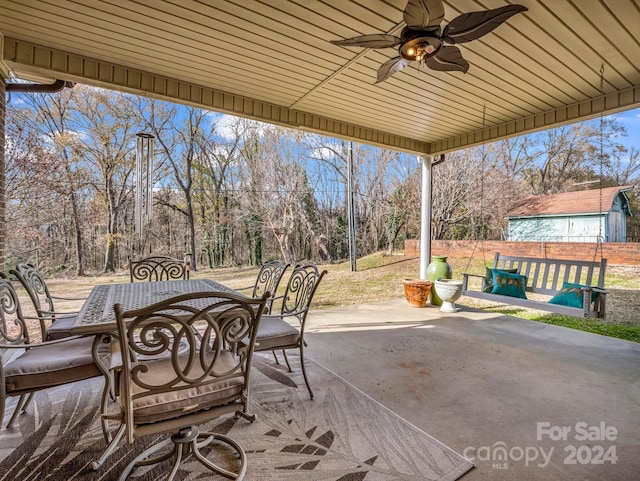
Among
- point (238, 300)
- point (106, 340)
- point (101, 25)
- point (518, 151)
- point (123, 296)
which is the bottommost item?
point (106, 340)

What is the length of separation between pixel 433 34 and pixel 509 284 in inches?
134

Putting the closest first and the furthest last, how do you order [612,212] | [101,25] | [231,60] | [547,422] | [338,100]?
[547,422] → [101,25] → [231,60] → [338,100] → [612,212]

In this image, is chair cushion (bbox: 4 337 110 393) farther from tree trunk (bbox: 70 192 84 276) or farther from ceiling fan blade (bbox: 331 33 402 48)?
tree trunk (bbox: 70 192 84 276)

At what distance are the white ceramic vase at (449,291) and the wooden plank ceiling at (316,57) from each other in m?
2.31

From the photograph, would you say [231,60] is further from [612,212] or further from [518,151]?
[518,151]

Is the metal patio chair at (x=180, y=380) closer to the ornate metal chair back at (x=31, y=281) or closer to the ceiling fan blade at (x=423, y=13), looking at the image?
the ornate metal chair back at (x=31, y=281)

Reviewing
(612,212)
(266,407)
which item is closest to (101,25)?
(266,407)

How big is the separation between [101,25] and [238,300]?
2234 mm

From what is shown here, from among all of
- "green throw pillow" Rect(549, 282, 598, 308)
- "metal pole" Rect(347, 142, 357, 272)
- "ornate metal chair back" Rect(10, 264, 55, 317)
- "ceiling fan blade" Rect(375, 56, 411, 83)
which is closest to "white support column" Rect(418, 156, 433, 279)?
"green throw pillow" Rect(549, 282, 598, 308)

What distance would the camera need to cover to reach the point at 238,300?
51.8 inches

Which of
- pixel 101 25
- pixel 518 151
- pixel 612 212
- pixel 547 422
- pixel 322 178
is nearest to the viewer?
pixel 547 422

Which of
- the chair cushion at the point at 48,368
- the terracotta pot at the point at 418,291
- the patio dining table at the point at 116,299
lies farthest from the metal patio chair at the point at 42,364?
the terracotta pot at the point at 418,291

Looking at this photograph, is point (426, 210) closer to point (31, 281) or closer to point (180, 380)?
point (180, 380)

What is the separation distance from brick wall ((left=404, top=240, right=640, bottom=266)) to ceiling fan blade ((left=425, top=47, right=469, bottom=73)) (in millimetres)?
3356
